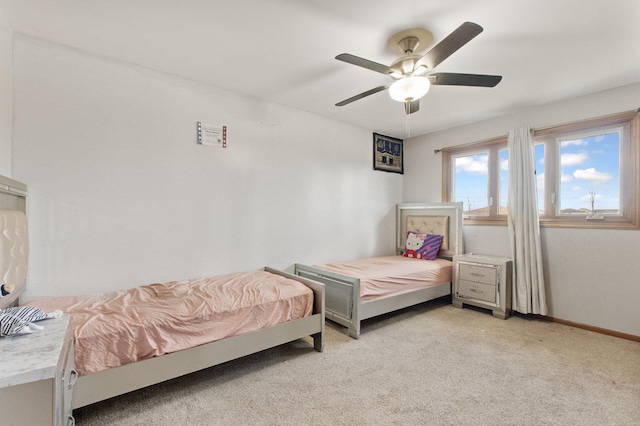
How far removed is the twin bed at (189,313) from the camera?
5.27 feet

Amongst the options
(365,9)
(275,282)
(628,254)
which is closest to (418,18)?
(365,9)

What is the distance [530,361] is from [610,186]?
6.74 ft

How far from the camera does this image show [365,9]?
1749 millimetres

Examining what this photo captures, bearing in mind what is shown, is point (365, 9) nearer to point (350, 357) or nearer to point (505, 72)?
point (505, 72)

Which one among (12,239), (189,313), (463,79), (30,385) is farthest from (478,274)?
(12,239)

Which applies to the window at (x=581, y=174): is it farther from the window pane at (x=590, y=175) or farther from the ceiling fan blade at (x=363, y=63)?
the ceiling fan blade at (x=363, y=63)

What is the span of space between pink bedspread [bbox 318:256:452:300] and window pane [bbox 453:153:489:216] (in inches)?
34.4

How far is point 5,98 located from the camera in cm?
186

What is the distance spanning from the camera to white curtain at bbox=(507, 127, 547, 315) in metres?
3.19

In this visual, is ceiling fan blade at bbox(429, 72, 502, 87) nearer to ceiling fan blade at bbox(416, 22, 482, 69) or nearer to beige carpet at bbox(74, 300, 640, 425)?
ceiling fan blade at bbox(416, 22, 482, 69)

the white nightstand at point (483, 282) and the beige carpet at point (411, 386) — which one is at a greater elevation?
the white nightstand at point (483, 282)

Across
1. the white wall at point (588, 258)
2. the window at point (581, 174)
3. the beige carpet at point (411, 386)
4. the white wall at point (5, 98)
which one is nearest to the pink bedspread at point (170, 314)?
the beige carpet at point (411, 386)

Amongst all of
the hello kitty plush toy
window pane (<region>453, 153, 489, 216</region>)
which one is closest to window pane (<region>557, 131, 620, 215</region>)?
window pane (<region>453, 153, 489, 216</region>)

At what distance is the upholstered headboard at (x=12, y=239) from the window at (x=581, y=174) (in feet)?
14.7
